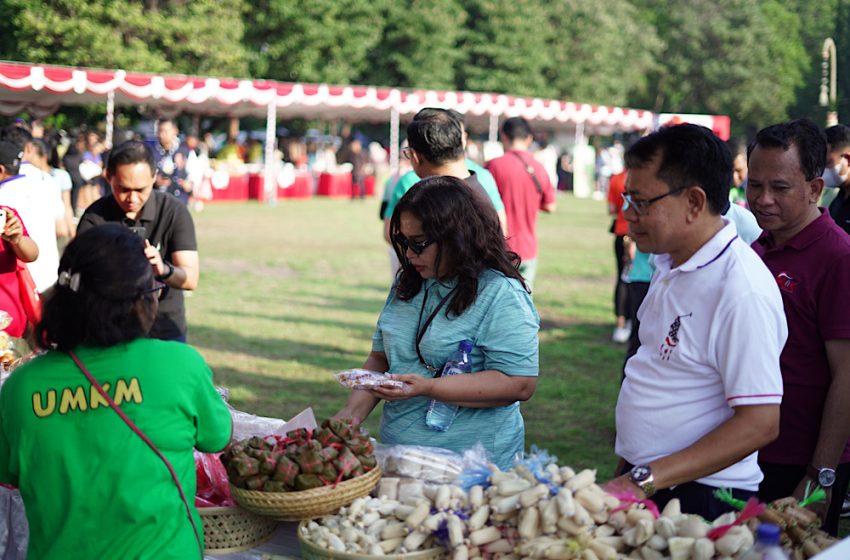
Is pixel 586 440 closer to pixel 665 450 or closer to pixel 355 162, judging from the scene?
pixel 665 450

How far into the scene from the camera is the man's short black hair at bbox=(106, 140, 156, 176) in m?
4.70

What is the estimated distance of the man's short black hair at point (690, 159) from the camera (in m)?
2.43

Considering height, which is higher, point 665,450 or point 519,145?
point 519,145

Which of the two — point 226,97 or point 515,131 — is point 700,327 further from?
point 226,97

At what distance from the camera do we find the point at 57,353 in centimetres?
234

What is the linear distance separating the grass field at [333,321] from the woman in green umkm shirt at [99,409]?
4.12 m

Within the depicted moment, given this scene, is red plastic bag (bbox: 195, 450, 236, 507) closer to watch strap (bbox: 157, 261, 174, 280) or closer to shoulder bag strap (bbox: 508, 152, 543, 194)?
watch strap (bbox: 157, 261, 174, 280)

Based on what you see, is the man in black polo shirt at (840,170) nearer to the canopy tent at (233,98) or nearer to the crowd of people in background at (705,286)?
the crowd of people in background at (705,286)

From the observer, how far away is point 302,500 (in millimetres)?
2656

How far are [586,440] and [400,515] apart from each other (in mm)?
4228

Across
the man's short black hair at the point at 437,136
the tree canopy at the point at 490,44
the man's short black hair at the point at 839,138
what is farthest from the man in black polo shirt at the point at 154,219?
the tree canopy at the point at 490,44

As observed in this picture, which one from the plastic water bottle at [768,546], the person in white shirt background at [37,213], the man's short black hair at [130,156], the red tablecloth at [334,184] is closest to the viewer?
the plastic water bottle at [768,546]

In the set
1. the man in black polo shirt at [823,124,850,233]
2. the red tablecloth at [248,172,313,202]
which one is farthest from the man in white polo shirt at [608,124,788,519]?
the red tablecloth at [248,172,313,202]

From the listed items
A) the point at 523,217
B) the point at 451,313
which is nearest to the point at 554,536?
the point at 451,313
